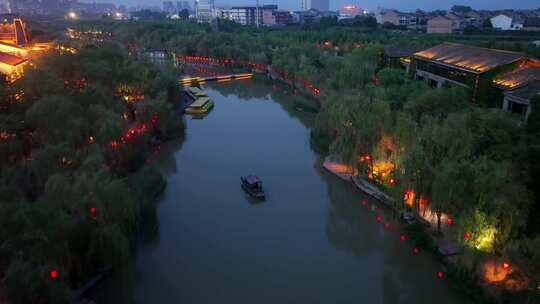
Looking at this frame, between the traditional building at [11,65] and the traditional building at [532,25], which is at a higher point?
the traditional building at [532,25]

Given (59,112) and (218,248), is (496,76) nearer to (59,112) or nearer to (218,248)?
(218,248)

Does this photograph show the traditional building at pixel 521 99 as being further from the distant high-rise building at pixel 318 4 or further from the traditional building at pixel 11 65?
the distant high-rise building at pixel 318 4

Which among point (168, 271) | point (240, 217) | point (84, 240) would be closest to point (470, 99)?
point (240, 217)

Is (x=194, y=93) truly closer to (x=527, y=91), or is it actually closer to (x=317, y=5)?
(x=527, y=91)

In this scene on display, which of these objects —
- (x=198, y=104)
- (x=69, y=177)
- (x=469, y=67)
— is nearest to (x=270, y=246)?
(x=69, y=177)

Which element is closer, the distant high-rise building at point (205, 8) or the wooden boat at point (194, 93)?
the wooden boat at point (194, 93)

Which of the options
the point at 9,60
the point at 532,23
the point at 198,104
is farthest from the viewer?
the point at 532,23

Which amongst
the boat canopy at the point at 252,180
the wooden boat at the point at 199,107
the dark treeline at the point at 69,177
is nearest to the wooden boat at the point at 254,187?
the boat canopy at the point at 252,180
